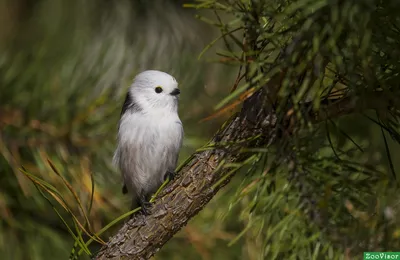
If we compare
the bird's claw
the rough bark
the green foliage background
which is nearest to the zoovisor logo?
the green foliage background

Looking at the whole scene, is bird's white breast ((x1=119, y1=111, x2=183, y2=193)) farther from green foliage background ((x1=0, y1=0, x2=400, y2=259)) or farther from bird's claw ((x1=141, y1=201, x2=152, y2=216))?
bird's claw ((x1=141, y1=201, x2=152, y2=216))

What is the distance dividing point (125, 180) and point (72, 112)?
0.17m

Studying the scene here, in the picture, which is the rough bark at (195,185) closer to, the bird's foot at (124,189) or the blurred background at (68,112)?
the blurred background at (68,112)

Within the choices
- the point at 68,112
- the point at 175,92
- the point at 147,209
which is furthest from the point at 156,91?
the point at 147,209

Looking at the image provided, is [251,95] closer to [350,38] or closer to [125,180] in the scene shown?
[350,38]

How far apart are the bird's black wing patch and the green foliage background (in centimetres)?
1

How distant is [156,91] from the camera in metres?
1.14

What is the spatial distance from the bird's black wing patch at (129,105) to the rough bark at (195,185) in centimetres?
43

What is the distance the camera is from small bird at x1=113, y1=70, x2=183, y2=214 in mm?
1126

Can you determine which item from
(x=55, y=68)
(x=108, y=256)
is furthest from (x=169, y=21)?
(x=108, y=256)

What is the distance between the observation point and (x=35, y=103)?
3.60 feet

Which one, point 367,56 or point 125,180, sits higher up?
point 367,56

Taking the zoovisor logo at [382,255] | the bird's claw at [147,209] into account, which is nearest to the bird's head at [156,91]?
the bird's claw at [147,209]

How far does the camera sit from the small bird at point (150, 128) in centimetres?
113
